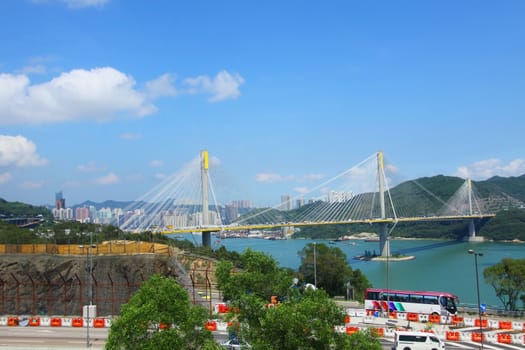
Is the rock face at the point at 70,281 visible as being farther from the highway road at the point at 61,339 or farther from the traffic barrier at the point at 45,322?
the highway road at the point at 61,339

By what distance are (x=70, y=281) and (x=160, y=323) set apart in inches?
400

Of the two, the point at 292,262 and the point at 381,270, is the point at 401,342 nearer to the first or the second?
the point at 381,270

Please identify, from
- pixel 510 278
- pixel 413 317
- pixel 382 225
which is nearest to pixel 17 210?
pixel 382 225

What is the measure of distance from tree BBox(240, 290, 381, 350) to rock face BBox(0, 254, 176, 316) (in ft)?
32.0

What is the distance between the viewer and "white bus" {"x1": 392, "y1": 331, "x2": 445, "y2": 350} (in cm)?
956

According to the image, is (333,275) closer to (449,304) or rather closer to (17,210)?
(449,304)

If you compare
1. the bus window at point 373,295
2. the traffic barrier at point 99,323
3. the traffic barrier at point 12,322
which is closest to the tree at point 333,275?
the bus window at point 373,295

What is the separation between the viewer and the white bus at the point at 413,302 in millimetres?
14398

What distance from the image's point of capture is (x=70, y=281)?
49.4ft

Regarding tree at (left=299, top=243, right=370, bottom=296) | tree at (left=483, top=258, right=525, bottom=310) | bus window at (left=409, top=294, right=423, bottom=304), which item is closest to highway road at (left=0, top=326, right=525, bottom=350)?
bus window at (left=409, top=294, right=423, bottom=304)

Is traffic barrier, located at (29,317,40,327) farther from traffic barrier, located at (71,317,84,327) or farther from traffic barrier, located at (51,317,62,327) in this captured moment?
traffic barrier, located at (71,317,84,327)

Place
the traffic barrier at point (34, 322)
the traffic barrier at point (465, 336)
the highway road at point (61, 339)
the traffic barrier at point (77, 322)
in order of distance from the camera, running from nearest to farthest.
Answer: the highway road at point (61, 339) → the traffic barrier at point (465, 336) → the traffic barrier at point (77, 322) → the traffic barrier at point (34, 322)

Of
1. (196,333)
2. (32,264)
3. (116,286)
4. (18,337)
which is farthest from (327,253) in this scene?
(196,333)

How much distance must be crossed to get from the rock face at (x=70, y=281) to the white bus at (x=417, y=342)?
805cm
